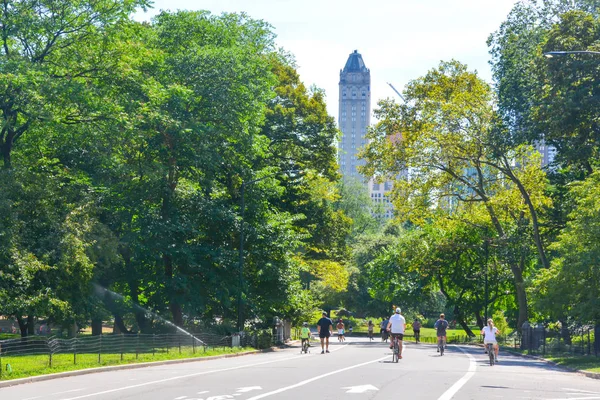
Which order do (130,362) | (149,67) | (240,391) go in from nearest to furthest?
(240,391) < (130,362) < (149,67)

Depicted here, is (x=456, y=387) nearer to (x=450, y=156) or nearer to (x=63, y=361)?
(x=63, y=361)

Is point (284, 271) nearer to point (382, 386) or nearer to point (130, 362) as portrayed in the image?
point (130, 362)

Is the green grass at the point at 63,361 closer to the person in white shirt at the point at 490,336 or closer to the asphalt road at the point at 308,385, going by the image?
the asphalt road at the point at 308,385

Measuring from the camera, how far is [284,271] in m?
46.6

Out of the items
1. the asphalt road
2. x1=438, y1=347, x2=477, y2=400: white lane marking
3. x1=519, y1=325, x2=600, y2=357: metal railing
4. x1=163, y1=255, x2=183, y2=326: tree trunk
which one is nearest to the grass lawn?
x1=519, y1=325, x2=600, y2=357: metal railing

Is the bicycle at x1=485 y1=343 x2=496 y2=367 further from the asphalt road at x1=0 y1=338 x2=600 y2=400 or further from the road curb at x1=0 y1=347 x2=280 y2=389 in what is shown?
the road curb at x1=0 y1=347 x2=280 y2=389

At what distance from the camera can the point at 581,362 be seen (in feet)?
102

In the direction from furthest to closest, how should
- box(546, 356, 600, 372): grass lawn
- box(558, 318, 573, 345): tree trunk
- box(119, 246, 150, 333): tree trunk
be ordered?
box(119, 246, 150, 333): tree trunk, box(558, 318, 573, 345): tree trunk, box(546, 356, 600, 372): grass lawn

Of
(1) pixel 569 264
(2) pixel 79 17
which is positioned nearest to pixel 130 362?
(2) pixel 79 17

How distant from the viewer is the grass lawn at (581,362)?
2781cm

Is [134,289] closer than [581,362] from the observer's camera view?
No

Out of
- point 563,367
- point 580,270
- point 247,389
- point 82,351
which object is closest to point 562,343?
point 580,270

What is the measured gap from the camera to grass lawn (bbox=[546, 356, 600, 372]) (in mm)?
27806

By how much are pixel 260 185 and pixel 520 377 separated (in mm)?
26596
